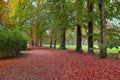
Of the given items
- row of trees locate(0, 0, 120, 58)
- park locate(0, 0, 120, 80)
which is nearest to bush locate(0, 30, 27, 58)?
park locate(0, 0, 120, 80)

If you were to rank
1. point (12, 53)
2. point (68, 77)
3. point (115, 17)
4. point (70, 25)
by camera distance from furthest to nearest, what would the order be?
point (70, 25) → point (115, 17) → point (12, 53) → point (68, 77)

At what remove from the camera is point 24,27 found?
4309 centimetres

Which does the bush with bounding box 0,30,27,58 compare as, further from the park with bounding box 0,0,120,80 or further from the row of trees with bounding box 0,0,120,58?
the row of trees with bounding box 0,0,120,58

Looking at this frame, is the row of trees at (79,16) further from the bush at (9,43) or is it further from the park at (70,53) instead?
the bush at (9,43)

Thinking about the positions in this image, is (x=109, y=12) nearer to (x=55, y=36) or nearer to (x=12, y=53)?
(x=12, y=53)

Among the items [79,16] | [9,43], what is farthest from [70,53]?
[9,43]

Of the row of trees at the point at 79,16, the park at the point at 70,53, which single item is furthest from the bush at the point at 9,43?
the row of trees at the point at 79,16

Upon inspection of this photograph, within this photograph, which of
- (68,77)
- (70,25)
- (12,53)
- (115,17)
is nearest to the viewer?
(68,77)

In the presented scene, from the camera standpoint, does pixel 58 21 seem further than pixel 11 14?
No

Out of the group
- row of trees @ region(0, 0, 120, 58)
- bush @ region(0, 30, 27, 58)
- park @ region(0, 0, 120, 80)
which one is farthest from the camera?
bush @ region(0, 30, 27, 58)

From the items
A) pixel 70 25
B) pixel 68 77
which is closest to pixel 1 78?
pixel 68 77

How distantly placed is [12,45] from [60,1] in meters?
9.94

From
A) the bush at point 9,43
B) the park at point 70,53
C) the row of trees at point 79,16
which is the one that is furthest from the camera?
the bush at point 9,43

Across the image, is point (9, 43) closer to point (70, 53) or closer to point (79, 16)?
point (70, 53)
